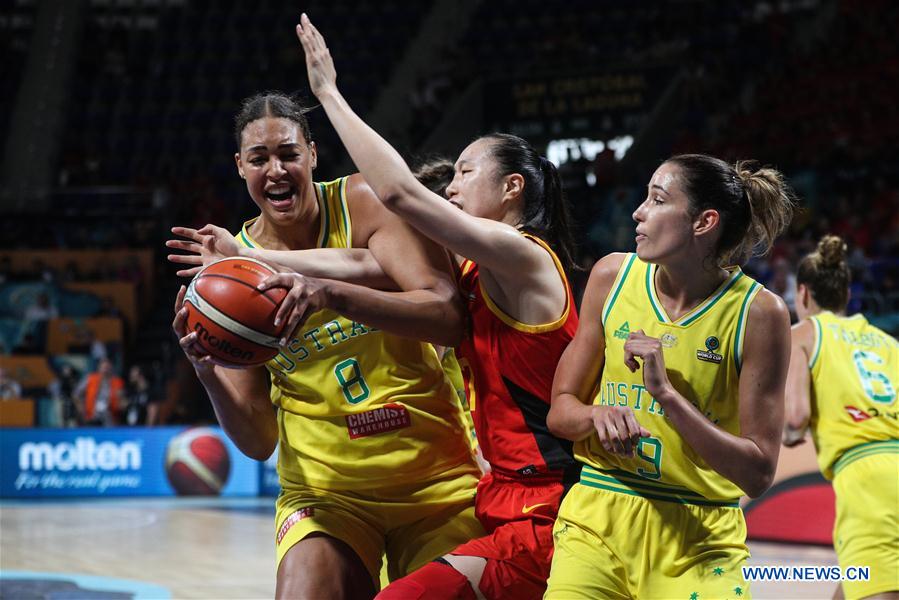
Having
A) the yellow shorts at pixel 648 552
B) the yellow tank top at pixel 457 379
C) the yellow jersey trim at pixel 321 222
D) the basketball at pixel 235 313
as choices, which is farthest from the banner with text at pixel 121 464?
the yellow shorts at pixel 648 552

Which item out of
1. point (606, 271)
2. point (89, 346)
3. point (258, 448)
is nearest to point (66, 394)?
point (89, 346)

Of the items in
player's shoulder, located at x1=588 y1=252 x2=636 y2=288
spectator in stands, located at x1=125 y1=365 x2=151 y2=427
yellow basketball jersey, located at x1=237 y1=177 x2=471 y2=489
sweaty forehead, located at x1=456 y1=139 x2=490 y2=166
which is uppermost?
sweaty forehead, located at x1=456 y1=139 x2=490 y2=166

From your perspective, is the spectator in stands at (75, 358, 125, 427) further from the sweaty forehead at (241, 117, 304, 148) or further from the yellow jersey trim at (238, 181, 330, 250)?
the sweaty forehead at (241, 117, 304, 148)

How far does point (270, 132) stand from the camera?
3.40m

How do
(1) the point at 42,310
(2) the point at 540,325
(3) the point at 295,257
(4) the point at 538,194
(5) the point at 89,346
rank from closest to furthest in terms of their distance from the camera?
(2) the point at 540,325 → (3) the point at 295,257 → (4) the point at 538,194 → (5) the point at 89,346 → (1) the point at 42,310

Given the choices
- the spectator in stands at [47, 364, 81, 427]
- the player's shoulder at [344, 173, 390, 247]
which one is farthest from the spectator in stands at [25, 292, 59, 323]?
the player's shoulder at [344, 173, 390, 247]

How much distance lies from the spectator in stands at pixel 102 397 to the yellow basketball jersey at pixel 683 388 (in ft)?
36.3

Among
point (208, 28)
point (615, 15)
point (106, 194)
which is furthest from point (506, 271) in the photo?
point (208, 28)

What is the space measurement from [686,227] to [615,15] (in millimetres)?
17027

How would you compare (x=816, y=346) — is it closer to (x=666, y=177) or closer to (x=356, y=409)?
(x=666, y=177)

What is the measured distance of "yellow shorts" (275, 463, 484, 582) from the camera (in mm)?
3311

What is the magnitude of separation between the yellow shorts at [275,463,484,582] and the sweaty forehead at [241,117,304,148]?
1.04 meters

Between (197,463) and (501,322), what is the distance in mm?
9852

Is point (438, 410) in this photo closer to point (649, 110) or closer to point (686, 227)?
point (686, 227)
